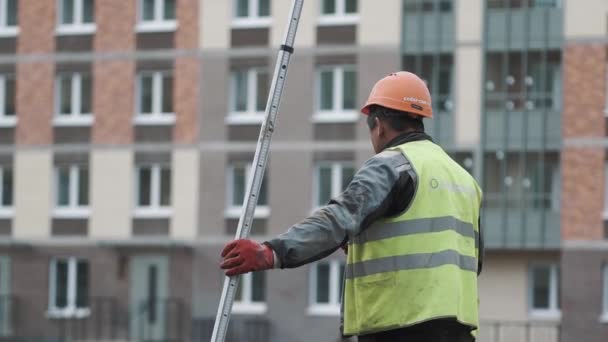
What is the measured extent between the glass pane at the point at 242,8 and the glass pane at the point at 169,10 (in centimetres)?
208

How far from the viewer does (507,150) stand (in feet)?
141

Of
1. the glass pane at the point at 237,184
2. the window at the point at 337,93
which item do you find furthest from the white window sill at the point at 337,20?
the glass pane at the point at 237,184

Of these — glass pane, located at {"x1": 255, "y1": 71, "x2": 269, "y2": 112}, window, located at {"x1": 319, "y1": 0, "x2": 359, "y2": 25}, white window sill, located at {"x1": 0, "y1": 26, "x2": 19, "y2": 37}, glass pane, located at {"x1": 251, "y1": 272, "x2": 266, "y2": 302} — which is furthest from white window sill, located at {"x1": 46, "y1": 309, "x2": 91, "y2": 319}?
window, located at {"x1": 319, "y1": 0, "x2": 359, "y2": 25}

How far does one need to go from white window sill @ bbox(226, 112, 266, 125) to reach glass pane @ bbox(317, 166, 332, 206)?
2.53 metres

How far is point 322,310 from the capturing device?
44531 mm

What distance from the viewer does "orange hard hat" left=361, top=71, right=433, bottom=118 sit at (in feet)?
19.6

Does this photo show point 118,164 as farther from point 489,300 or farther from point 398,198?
point 398,198

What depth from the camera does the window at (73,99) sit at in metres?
47.4

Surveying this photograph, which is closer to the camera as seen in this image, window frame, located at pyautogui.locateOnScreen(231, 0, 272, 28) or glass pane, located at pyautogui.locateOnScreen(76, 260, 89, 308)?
window frame, located at pyautogui.locateOnScreen(231, 0, 272, 28)

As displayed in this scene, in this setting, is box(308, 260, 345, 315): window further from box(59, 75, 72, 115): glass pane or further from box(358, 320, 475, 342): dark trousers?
box(358, 320, 475, 342): dark trousers

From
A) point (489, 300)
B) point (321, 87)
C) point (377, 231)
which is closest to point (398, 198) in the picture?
point (377, 231)

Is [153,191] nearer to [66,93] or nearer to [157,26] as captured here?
[66,93]

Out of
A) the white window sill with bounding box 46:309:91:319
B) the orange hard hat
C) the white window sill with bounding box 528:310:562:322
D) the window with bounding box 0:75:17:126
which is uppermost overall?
the window with bounding box 0:75:17:126

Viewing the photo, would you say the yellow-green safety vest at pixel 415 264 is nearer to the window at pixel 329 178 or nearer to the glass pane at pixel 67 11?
the window at pixel 329 178
